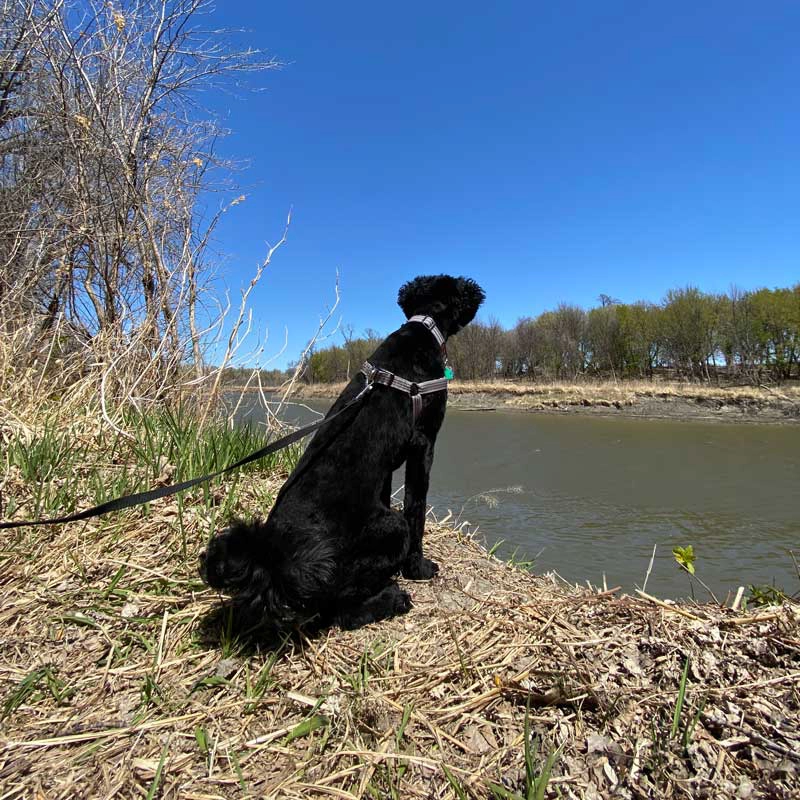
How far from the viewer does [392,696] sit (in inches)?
60.4

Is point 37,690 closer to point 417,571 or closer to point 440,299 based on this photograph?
point 417,571

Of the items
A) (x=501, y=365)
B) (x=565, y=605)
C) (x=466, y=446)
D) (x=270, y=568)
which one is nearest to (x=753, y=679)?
(x=565, y=605)

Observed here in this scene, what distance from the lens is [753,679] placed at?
1.39 meters

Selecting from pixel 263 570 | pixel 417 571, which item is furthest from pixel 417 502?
pixel 263 570

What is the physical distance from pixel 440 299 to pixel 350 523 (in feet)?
4.39

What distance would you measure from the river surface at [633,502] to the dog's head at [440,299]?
1.57 meters

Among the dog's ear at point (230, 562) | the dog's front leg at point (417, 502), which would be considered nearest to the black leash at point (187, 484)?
the dog's ear at point (230, 562)

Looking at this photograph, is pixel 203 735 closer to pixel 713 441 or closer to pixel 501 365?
pixel 713 441

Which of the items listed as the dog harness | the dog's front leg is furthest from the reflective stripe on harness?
the dog's front leg

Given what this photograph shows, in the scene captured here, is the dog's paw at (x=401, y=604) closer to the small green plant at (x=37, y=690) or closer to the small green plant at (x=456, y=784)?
the small green plant at (x=456, y=784)

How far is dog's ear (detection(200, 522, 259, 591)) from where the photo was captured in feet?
5.36

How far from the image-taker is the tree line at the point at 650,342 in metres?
33.1

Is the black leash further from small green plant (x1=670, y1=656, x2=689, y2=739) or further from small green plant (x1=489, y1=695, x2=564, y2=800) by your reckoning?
small green plant (x1=670, y1=656, x2=689, y2=739)

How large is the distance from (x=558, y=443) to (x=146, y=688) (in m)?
17.8
